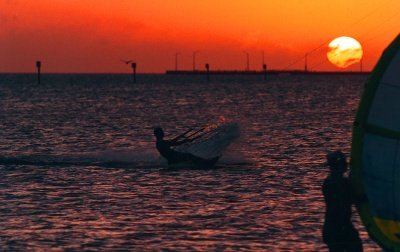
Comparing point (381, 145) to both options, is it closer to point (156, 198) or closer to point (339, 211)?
point (339, 211)

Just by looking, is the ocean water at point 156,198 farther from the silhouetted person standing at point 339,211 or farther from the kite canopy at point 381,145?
the silhouetted person standing at point 339,211

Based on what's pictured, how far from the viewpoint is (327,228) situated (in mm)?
14984

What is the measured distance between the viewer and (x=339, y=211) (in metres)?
14.8

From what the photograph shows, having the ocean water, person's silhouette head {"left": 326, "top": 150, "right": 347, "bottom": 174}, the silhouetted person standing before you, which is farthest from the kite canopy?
the ocean water

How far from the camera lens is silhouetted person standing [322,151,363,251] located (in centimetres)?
1477

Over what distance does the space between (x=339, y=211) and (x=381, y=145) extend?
2.30m

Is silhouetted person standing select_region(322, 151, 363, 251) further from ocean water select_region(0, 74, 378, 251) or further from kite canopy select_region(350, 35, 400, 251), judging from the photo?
ocean water select_region(0, 74, 378, 251)

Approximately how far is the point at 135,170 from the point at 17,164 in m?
5.68

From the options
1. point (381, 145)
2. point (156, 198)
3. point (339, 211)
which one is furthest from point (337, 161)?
point (156, 198)

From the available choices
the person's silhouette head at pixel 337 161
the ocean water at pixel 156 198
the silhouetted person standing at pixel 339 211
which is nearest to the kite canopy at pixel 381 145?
the silhouetted person standing at pixel 339 211

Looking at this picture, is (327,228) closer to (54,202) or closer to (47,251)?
(47,251)

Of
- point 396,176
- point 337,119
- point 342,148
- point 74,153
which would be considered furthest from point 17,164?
point 337,119

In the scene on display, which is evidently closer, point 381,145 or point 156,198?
point 381,145

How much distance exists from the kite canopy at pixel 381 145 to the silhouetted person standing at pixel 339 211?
4.23ft
